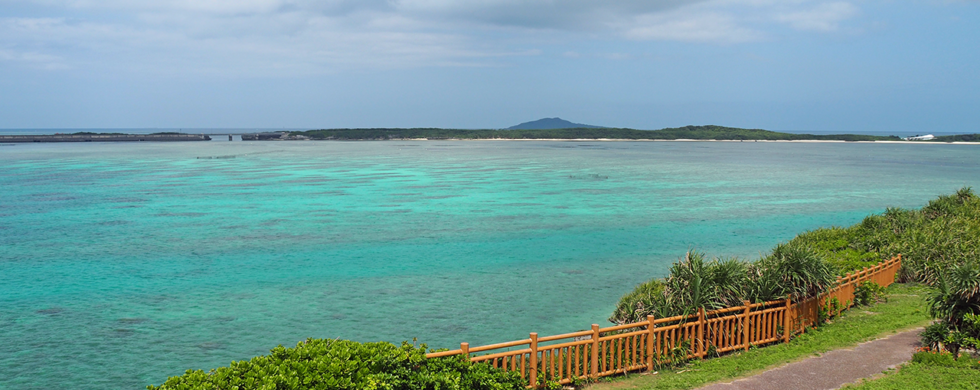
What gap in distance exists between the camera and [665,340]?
12.6 metres

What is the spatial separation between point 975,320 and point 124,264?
26.5 m

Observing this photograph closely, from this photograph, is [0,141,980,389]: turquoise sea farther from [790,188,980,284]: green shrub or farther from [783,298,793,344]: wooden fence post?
[783,298,793,344]: wooden fence post

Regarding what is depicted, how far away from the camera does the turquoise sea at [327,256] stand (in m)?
17.1

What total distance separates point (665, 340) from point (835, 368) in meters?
3.05

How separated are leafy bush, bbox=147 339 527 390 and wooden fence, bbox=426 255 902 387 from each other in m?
0.98

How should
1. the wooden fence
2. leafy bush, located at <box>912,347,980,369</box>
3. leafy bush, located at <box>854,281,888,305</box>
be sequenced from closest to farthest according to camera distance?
the wooden fence < leafy bush, located at <box>912,347,980,369</box> < leafy bush, located at <box>854,281,888,305</box>

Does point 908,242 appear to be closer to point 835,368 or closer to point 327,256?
point 835,368

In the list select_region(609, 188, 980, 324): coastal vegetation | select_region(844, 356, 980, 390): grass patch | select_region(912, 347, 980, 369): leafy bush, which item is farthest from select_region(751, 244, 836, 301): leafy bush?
select_region(844, 356, 980, 390): grass patch

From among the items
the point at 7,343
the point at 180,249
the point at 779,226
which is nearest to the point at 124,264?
the point at 180,249

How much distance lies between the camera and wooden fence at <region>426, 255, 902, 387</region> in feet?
38.1

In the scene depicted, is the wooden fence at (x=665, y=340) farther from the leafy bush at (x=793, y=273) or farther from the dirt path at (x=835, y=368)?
the dirt path at (x=835, y=368)

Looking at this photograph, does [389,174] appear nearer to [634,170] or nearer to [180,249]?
[634,170]

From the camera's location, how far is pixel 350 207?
141 feet

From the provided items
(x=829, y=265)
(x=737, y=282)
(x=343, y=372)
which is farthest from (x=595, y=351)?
(x=829, y=265)
